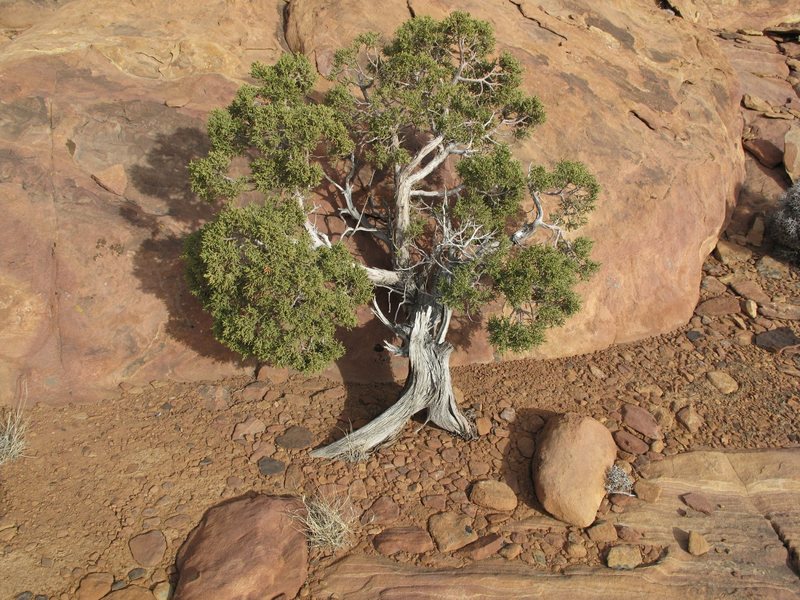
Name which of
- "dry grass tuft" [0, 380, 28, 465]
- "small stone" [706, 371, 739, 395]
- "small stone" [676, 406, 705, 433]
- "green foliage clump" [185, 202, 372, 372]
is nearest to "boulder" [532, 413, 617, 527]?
"small stone" [676, 406, 705, 433]

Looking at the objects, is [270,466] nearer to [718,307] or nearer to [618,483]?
[618,483]

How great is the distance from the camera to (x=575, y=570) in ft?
18.3

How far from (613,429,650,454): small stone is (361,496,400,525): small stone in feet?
9.20

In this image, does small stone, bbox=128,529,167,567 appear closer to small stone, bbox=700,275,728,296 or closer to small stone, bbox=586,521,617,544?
small stone, bbox=586,521,617,544

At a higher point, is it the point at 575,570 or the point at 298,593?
the point at 575,570

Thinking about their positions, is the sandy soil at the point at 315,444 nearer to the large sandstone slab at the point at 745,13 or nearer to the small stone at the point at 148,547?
the small stone at the point at 148,547

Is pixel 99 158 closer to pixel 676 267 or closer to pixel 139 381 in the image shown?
pixel 139 381

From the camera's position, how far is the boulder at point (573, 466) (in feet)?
19.8

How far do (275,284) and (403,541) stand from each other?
9.10 ft

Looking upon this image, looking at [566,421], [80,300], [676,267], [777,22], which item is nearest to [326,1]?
[80,300]

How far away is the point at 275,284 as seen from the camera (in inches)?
224

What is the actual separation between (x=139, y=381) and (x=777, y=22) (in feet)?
57.6

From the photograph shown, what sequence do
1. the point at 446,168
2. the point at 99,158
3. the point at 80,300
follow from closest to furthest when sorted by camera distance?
the point at 80,300
the point at 99,158
the point at 446,168

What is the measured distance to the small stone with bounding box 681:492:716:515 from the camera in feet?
20.3
